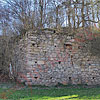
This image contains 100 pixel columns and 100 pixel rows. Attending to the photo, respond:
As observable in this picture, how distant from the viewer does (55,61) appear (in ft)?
28.0

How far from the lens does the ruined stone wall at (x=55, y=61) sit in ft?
27.2

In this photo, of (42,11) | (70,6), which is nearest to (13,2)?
(42,11)

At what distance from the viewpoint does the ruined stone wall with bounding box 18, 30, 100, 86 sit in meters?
8.30

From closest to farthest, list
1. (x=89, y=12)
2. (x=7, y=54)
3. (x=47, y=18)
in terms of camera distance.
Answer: (x=7, y=54)
(x=89, y=12)
(x=47, y=18)

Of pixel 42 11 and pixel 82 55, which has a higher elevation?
pixel 42 11

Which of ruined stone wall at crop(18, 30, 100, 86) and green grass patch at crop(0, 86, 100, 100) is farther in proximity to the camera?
ruined stone wall at crop(18, 30, 100, 86)

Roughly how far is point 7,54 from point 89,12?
22.7 ft

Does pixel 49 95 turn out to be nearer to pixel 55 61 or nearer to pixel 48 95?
pixel 48 95

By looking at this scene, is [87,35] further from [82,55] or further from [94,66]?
[94,66]

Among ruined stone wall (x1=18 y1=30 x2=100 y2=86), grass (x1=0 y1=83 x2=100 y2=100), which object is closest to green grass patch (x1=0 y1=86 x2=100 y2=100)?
grass (x1=0 y1=83 x2=100 y2=100)

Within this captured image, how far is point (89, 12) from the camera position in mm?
12031

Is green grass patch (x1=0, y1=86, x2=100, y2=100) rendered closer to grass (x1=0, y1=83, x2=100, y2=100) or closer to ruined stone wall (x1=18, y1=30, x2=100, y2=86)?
grass (x1=0, y1=83, x2=100, y2=100)

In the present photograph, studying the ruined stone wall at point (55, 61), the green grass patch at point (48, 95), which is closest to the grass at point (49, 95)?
the green grass patch at point (48, 95)

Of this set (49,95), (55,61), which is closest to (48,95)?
(49,95)
